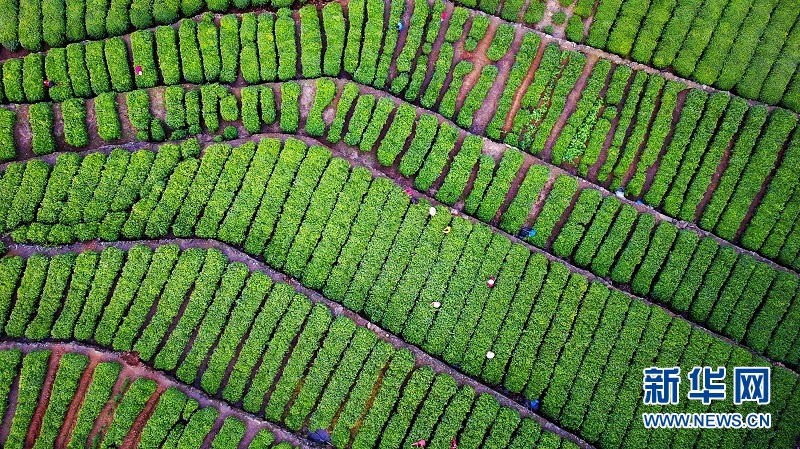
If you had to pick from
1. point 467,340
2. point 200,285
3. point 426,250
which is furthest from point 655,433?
point 200,285

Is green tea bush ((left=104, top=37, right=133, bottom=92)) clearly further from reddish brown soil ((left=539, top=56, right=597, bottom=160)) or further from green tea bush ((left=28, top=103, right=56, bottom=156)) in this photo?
reddish brown soil ((left=539, top=56, right=597, bottom=160))

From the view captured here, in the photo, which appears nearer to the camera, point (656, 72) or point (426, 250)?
point (426, 250)

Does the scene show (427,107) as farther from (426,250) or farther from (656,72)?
(656,72)

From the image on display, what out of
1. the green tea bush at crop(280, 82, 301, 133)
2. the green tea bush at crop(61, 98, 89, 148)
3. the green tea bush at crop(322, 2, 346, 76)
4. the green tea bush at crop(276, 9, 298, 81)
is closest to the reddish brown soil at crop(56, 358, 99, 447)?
the green tea bush at crop(61, 98, 89, 148)

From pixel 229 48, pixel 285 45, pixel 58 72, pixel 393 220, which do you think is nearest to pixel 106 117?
pixel 58 72

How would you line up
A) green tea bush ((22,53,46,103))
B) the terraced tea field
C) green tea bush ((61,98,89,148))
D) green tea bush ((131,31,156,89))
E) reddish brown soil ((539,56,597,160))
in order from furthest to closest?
green tea bush ((131,31,156,89)), green tea bush ((22,53,46,103)), reddish brown soil ((539,56,597,160)), green tea bush ((61,98,89,148)), the terraced tea field

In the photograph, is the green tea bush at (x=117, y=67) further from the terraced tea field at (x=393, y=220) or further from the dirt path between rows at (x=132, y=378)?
the dirt path between rows at (x=132, y=378)

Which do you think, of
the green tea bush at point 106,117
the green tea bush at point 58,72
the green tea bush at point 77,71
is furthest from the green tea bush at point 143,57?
the green tea bush at point 58,72

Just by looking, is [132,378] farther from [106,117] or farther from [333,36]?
[333,36]
